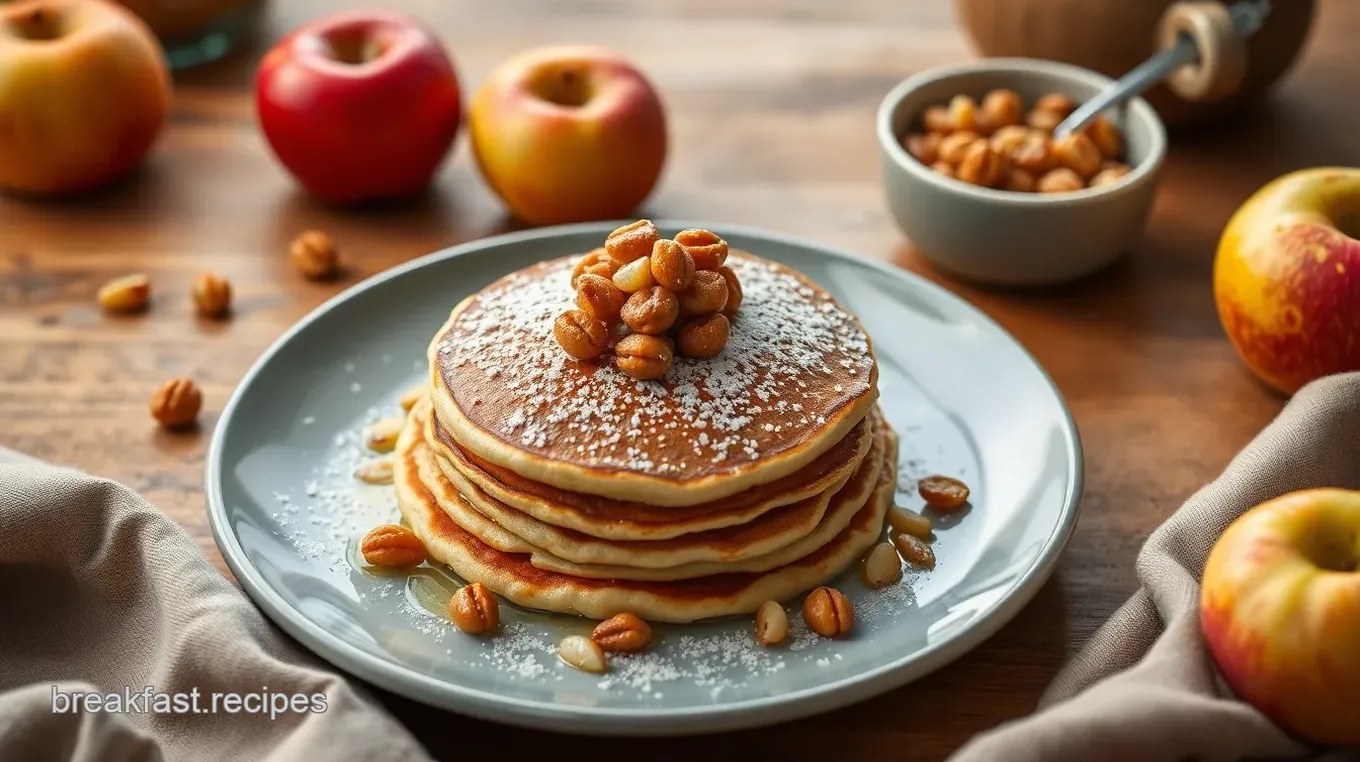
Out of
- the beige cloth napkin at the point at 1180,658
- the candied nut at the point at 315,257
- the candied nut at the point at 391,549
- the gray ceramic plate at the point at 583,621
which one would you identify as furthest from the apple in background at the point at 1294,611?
the candied nut at the point at 315,257

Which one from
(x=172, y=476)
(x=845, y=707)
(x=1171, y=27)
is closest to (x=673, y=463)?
(x=845, y=707)

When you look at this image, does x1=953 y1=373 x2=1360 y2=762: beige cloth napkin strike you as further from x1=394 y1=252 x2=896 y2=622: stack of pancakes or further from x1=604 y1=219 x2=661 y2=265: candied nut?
x1=604 y1=219 x2=661 y2=265: candied nut

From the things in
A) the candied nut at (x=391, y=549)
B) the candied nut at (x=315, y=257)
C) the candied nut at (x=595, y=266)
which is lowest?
the candied nut at (x=315, y=257)

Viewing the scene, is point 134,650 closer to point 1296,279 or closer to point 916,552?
point 916,552

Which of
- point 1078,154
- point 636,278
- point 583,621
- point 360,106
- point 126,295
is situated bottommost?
point 126,295

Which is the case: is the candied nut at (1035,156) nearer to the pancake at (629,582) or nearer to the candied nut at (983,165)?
the candied nut at (983,165)

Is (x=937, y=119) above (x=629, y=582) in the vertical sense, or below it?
above

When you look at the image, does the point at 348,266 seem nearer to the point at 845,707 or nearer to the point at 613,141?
the point at 613,141

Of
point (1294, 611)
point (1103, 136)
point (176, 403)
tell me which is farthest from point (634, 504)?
point (1103, 136)
